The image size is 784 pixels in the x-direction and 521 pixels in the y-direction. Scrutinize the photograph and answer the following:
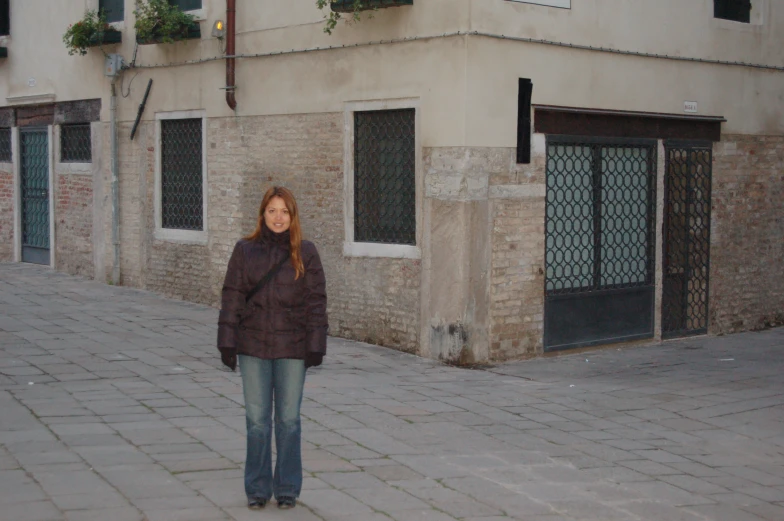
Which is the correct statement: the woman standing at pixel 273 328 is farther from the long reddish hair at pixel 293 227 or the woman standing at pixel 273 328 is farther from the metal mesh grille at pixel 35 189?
the metal mesh grille at pixel 35 189

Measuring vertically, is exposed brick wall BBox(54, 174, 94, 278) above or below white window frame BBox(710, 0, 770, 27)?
below

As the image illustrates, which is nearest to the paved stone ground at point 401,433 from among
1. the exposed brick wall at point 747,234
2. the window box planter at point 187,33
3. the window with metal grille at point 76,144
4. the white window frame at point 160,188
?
the exposed brick wall at point 747,234

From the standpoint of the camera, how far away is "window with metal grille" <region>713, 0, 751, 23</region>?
45.6ft

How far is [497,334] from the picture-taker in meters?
11.6

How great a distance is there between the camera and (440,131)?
11.4 metres

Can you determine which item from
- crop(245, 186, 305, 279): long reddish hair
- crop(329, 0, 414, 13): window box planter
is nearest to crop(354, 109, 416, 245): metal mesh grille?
crop(329, 0, 414, 13): window box planter

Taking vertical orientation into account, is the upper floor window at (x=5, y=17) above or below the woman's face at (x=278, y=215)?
above

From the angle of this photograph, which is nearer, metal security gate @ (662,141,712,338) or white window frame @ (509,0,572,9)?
white window frame @ (509,0,572,9)

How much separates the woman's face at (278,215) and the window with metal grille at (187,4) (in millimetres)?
9294

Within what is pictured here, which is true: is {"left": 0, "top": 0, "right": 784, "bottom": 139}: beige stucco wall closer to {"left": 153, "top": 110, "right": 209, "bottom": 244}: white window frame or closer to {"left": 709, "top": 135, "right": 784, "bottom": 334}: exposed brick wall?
{"left": 153, "top": 110, "right": 209, "bottom": 244}: white window frame

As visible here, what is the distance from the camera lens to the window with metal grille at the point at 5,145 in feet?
63.4

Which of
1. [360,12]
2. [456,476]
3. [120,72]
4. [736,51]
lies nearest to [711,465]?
[456,476]

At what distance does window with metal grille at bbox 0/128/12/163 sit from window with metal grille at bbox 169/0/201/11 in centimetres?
521

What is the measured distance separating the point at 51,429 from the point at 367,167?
526cm
